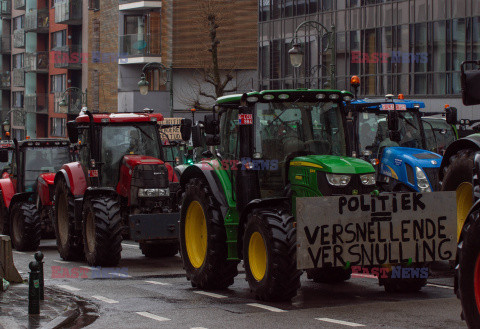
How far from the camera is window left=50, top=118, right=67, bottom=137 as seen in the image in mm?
70350

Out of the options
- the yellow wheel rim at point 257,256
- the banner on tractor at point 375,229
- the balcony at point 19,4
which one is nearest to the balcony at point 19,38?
the balcony at point 19,4

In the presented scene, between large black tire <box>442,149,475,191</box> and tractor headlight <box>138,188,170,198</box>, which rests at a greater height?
large black tire <box>442,149,475,191</box>

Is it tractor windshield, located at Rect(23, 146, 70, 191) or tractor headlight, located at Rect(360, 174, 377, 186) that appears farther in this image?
tractor windshield, located at Rect(23, 146, 70, 191)

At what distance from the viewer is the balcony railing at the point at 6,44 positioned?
3401 inches

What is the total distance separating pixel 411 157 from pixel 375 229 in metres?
4.92

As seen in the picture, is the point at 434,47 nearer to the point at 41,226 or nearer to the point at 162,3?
the point at 162,3

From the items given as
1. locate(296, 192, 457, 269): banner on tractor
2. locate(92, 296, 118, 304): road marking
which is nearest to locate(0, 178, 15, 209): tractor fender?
locate(92, 296, 118, 304): road marking

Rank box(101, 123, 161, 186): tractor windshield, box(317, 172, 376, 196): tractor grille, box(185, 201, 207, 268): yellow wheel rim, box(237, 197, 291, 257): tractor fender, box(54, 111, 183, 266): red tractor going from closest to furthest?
box(237, 197, 291, 257): tractor fender → box(317, 172, 376, 196): tractor grille → box(185, 201, 207, 268): yellow wheel rim → box(54, 111, 183, 266): red tractor → box(101, 123, 161, 186): tractor windshield

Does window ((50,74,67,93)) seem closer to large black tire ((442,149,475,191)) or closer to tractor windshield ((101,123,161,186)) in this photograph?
tractor windshield ((101,123,161,186))

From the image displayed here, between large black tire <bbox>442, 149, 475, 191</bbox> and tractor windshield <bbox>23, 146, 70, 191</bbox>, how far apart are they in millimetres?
11703

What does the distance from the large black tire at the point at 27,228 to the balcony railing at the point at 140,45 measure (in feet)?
112

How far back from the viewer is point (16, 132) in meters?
82.0

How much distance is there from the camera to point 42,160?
24.8m

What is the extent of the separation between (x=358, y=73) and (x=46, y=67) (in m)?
34.0
